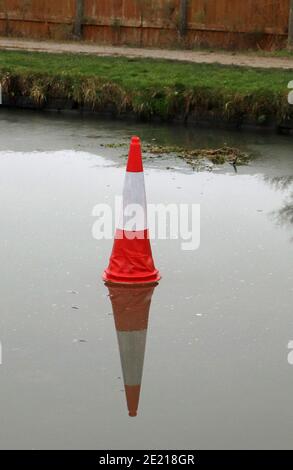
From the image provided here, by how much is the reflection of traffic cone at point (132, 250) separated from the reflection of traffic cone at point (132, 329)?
3.2 inches

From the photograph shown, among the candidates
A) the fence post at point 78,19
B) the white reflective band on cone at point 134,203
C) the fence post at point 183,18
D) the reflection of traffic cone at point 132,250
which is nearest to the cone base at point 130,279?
the reflection of traffic cone at point 132,250

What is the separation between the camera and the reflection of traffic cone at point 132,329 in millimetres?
6746

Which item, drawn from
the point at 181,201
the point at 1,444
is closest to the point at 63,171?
→ the point at 181,201

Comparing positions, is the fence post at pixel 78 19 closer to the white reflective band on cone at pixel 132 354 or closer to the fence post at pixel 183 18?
the fence post at pixel 183 18

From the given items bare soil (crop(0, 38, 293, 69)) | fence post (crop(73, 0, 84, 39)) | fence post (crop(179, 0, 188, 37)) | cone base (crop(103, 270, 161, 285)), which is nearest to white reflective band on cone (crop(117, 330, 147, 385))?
cone base (crop(103, 270, 161, 285))

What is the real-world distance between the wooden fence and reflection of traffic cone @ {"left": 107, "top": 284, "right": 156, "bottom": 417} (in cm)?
1690

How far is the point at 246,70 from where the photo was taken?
19.8 metres

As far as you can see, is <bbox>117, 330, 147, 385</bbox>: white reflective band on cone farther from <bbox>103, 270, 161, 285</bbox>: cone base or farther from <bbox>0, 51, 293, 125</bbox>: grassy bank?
<bbox>0, 51, 293, 125</bbox>: grassy bank

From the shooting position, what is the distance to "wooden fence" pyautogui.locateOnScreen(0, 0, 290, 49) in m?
25.2

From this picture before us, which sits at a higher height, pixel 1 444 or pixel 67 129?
pixel 1 444

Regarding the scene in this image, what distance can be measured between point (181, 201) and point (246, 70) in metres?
8.62

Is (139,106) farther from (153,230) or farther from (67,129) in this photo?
(153,230)

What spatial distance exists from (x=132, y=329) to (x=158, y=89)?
9.92 metres

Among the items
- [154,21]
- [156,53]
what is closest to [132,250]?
[156,53]
